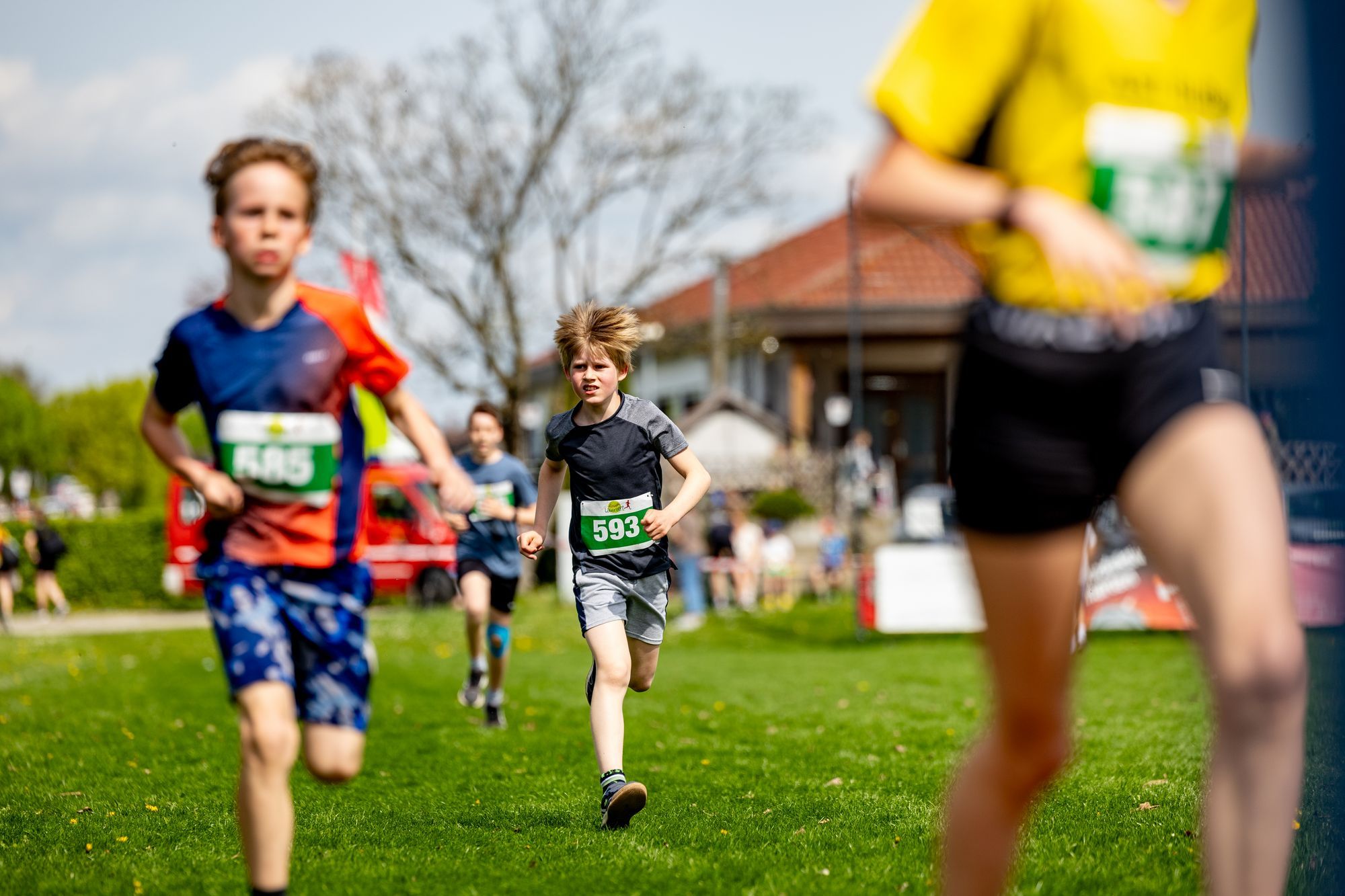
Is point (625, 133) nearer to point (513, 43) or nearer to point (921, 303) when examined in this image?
point (513, 43)

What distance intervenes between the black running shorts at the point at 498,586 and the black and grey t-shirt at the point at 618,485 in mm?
3338

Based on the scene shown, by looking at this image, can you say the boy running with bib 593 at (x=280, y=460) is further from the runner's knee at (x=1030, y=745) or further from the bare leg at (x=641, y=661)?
the bare leg at (x=641, y=661)

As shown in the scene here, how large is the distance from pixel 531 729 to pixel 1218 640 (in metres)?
7.11

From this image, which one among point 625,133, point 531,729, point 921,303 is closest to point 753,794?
point 531,729

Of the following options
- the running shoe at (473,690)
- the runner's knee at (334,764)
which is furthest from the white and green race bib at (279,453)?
the running shoe at (473,690)

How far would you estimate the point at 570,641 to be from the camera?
19484 mm

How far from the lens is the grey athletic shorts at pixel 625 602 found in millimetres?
5992

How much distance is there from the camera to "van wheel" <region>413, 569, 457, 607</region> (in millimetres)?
25844

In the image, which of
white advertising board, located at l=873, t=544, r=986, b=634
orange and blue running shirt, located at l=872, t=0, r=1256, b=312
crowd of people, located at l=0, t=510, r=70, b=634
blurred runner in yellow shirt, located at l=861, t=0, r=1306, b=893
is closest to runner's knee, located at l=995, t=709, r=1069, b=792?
blurred runner in yellow shirt, located at l=861, t=0, r=1306, b=893

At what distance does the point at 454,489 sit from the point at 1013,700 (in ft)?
5.75

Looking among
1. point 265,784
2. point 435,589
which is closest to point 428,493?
point 435,589

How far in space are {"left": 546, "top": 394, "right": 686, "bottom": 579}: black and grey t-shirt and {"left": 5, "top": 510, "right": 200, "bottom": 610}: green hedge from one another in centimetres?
2802

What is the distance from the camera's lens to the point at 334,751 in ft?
12.5

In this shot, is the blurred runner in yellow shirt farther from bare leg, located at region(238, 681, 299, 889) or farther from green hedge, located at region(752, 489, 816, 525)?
green hedge, located at region(752, 489, 816, 525)
